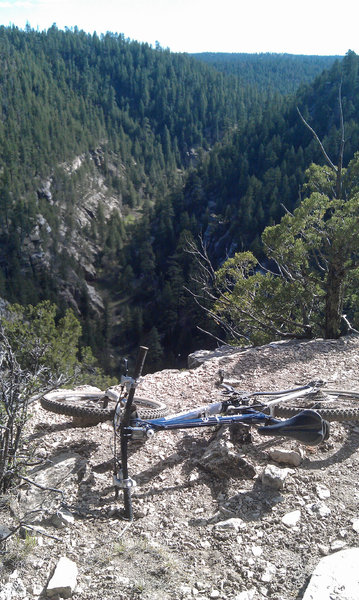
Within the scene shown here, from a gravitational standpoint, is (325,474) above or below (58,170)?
above

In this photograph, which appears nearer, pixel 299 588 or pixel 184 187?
pixel 299 588

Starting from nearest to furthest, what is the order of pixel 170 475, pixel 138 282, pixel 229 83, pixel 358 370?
1. pixel 170 475
2. pixel 358 370
3. pixel 138 282
4. pixel 229 83

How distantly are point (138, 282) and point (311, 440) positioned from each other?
73.3 meters

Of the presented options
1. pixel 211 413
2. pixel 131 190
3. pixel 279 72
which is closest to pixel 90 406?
pixel 211 413

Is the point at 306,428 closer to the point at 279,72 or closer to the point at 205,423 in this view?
the point at 205,423

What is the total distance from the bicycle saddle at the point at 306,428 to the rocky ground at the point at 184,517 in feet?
1.14

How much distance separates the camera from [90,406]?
5.52 meters

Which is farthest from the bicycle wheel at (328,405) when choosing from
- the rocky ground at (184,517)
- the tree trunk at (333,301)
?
the tree trunk at (333,301)

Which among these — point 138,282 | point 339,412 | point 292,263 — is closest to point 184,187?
point 138,282

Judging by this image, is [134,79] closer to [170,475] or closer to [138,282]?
[138,282]

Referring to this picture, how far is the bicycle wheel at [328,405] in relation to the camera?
463 cm

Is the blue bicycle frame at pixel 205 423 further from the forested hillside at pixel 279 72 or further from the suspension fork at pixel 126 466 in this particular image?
the forested hillside at pixel 279 72

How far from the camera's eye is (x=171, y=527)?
3619mm

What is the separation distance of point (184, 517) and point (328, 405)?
7.85 ft
